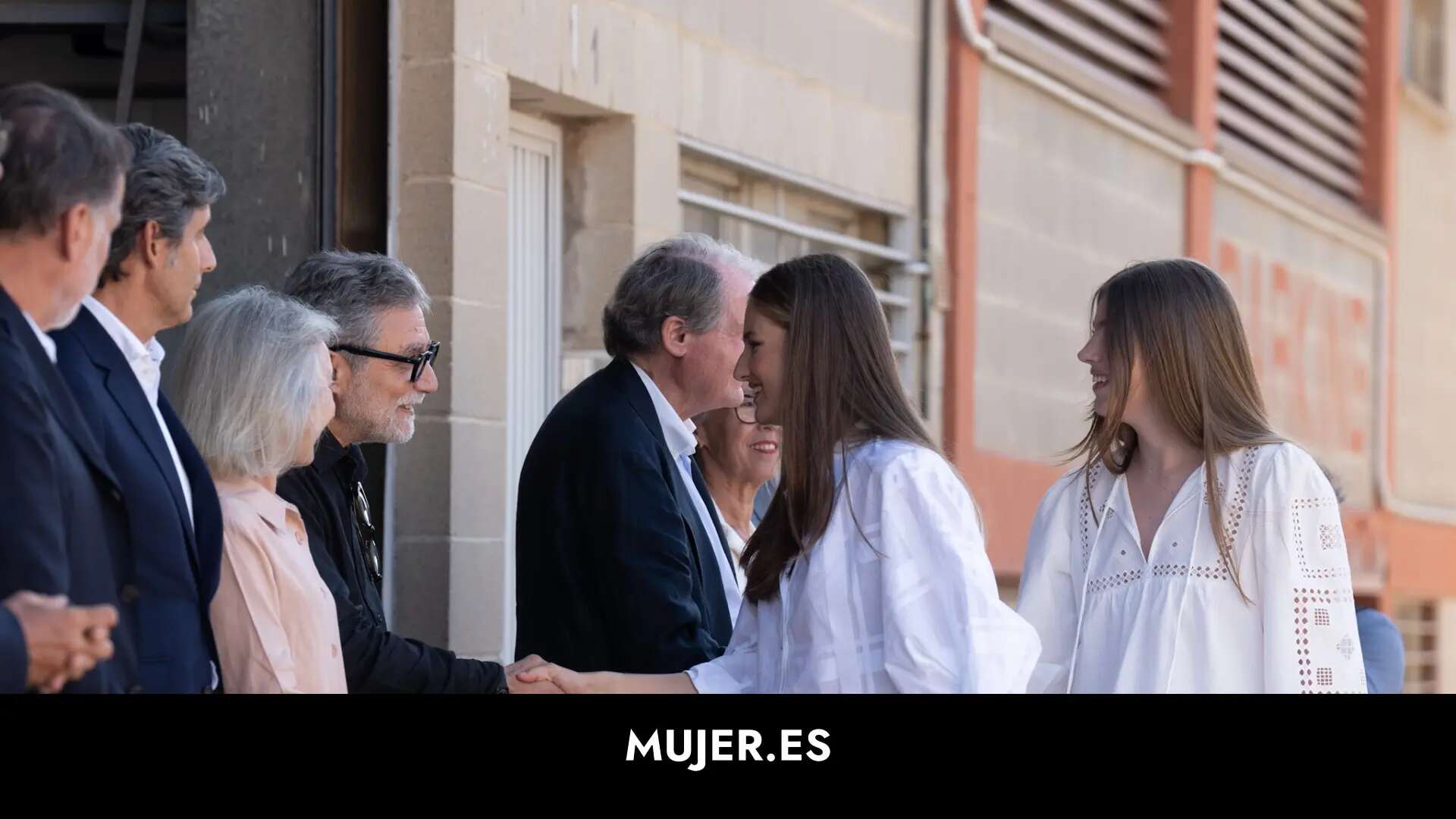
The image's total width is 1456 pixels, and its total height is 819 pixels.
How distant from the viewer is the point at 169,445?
9.50ft

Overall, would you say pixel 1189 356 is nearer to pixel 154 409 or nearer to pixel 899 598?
pixel 899 598

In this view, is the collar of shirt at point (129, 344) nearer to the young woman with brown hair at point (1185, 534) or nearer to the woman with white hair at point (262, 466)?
the woman with white hair at point (262, 466)

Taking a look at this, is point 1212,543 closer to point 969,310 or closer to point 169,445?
point 169,445

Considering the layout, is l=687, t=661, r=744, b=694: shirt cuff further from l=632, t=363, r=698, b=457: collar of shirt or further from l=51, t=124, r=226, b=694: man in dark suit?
l=51, t=124, r=226, b=694: man in dark suit

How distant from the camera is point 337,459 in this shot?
3875 mm

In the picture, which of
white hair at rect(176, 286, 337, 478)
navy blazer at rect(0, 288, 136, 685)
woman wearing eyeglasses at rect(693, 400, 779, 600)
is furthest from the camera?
woman wearing eyeglasses at rect(693, 400, 779, 600)

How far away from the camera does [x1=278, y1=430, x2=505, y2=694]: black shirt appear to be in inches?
142

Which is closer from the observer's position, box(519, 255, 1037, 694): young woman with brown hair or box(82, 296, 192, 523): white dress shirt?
box(82, 296, 192, 523): white dress shirt

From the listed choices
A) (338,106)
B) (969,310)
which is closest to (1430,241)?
(969,310)

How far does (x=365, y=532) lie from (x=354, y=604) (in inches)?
14.2

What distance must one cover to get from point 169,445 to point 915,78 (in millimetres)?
6194

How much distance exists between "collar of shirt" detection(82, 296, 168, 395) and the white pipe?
621 cm

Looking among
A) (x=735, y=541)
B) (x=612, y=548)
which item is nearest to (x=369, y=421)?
(x=612, y=548)

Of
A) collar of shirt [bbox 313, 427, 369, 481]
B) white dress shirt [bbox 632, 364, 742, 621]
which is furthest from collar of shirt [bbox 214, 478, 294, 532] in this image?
white dress shirt [bbox 632, 364, 742, 621]
